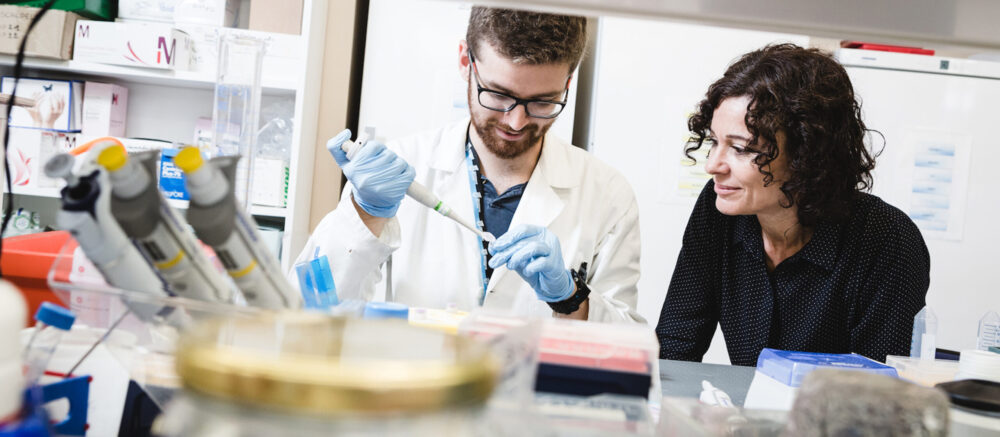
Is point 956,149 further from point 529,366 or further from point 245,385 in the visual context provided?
point 245,385

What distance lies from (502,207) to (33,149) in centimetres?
193

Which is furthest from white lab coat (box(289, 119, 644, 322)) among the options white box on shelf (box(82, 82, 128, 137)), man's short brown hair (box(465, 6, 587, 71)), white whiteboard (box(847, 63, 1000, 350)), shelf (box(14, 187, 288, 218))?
white whiteboard (box(847, 63, 1000, 350))

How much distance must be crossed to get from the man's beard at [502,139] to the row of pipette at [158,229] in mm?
1234

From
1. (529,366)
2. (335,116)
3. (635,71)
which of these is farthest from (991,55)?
(335,116)

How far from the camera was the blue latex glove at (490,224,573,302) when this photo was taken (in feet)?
4.72

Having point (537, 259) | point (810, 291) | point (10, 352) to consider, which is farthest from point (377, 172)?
point (810, 291)

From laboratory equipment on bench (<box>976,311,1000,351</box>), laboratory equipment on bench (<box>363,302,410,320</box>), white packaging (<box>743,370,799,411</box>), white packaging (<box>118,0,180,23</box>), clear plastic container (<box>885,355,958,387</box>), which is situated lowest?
laboratory equipment on bench (<box>976,311,1000,351</box>)

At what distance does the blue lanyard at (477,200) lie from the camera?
5.87ft

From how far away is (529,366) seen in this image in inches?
18.8

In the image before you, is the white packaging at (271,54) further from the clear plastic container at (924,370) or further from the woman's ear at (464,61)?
the clear plastic container at (924,370)

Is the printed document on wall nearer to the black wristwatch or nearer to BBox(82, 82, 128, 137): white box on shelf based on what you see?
the black wristwatch

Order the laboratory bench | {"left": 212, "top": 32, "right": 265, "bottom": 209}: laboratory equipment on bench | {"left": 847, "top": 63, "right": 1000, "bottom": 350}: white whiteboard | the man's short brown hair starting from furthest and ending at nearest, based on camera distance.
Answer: {"left": 847, "top": 63, "right": 1000, "bottom": 350}: white whiteboard
the man's short brown hair
the laboratory bench
{"left": 212, "top": 32, "right": 265, "bottom": 209}: laboratory equipment on bench

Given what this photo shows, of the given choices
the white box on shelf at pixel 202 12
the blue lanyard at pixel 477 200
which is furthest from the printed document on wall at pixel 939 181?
the white box on shelf at pixel 202 12

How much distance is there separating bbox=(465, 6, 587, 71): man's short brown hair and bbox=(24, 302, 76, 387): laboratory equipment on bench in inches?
47.4
